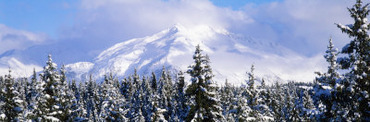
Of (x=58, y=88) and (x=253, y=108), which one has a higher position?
(x=58, y=88)

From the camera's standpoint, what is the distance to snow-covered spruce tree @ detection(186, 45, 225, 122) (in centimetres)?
2744

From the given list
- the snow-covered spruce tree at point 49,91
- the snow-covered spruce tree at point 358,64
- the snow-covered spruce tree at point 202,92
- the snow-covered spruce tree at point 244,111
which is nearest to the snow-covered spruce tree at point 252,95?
the snow-covered spruce tree at point 244,111

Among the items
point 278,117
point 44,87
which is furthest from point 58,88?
point 278,117

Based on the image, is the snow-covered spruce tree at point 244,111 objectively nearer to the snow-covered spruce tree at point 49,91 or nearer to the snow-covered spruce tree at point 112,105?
the snow-covered spruce tree at point 112,105

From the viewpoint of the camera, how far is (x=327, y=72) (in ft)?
86.1

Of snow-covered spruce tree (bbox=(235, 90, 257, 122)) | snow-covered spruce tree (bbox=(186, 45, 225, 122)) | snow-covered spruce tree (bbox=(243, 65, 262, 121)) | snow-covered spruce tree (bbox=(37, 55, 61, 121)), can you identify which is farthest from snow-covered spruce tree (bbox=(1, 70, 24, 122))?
snow-covered spruce tree (bbox=(243, 65, 262, 121))

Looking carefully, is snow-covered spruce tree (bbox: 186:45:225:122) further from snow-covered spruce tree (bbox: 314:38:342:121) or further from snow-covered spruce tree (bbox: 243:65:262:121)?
snow-covered spruce tree (bbox: 314:38:342:121)

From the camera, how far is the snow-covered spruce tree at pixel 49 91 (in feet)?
100

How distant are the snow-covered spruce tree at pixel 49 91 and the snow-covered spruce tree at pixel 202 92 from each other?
41.7 ft

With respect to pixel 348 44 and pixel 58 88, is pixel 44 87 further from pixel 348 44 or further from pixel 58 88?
pixel 348 44

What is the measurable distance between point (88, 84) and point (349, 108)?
94960 millimetres

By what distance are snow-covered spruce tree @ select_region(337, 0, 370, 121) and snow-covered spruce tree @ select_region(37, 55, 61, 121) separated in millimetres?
24043

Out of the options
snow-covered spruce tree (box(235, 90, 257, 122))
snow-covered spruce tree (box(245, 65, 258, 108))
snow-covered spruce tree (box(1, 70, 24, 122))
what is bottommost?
snow-covered spruce tree (box(235, 90, 257, 122))

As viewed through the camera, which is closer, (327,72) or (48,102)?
(327,72)
